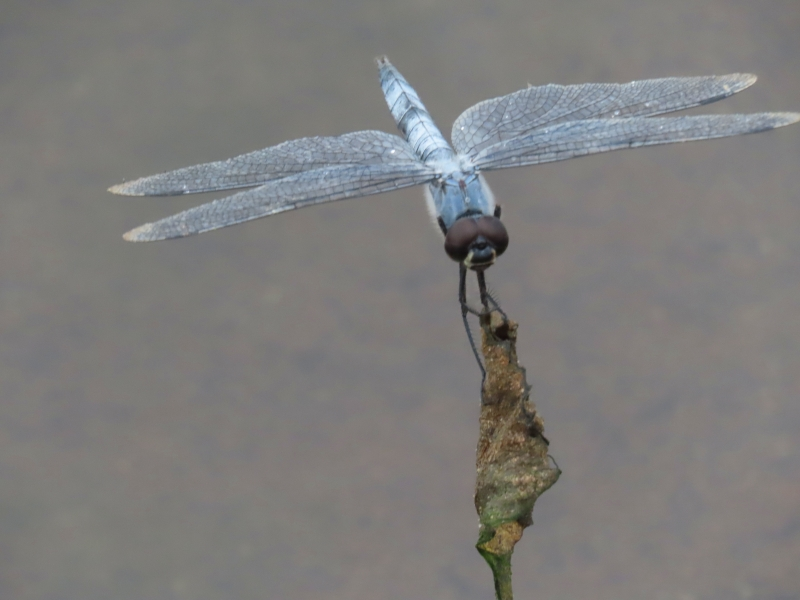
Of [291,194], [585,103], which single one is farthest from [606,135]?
[291,194]

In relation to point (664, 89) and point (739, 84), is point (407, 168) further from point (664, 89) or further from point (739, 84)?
point (739, 84)

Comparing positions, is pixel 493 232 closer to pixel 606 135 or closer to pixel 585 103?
pixel 606 135

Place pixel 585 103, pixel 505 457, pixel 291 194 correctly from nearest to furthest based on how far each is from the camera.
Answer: pixel 505 457, pixel 291 194, pixel 585 103

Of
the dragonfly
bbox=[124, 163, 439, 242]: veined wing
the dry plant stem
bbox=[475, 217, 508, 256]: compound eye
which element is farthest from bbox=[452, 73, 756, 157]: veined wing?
the dry plant stem

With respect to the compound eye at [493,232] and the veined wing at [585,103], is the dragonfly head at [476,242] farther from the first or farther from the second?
the veined wing at [585,103]

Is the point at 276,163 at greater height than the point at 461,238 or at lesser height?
greater

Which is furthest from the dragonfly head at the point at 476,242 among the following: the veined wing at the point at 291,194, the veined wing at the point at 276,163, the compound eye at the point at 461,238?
the veined wing at the point at 276,163
